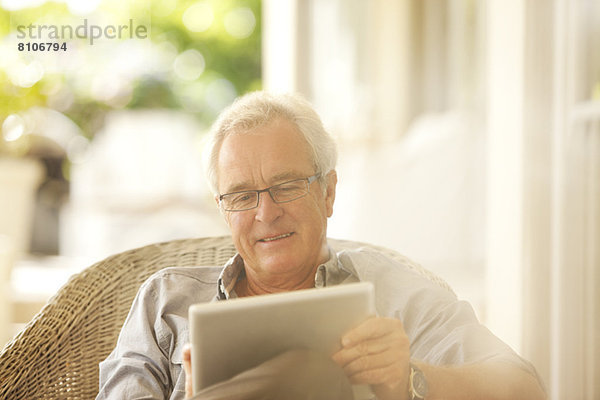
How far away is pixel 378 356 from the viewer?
95 cm

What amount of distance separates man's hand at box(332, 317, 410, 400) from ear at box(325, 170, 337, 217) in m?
0.37

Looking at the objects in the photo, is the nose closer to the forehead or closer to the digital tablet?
the forehead

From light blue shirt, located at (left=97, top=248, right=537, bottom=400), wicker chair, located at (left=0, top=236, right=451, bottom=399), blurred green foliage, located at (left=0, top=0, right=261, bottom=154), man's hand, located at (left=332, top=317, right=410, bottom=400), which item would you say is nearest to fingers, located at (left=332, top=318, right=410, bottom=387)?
man's hand, located at (left=332, top=317, right=410, bottom=400)

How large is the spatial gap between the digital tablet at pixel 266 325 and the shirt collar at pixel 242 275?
318mm

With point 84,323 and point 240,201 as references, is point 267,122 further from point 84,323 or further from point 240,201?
point 84,323

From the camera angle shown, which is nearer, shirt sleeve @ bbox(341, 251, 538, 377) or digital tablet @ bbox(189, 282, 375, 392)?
digital tablet @ bbox(189, 282, 375, 392)

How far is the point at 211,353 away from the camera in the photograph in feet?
2.96

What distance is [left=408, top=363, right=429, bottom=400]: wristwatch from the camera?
0.99 meters

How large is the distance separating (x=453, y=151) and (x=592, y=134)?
1.56 m

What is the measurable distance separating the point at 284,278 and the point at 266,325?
0.34 metres

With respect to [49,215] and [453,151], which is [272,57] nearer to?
[453,151]

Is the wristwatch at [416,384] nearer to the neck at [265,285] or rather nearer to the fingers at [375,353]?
the fingers at [375,353]

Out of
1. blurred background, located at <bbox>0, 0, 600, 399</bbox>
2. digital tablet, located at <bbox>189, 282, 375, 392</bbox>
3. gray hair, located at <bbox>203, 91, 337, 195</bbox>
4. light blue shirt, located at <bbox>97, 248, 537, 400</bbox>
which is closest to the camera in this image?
digital tablet, located at <bbox>189, 282, 375, 392</bbox>

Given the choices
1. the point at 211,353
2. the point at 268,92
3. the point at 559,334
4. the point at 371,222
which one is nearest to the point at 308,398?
the point at 211,353
